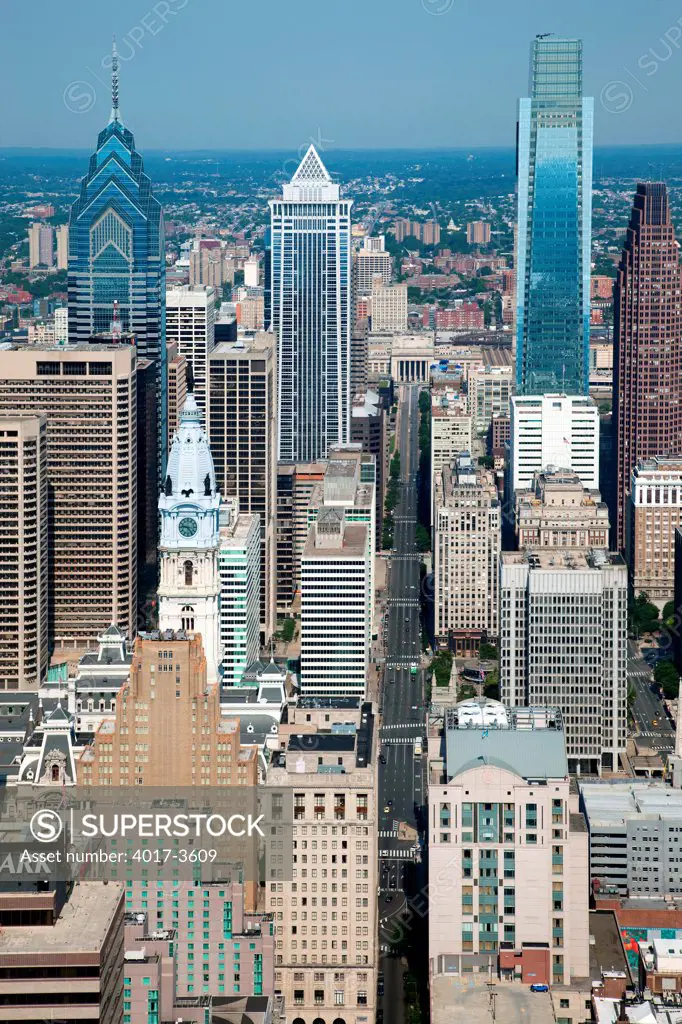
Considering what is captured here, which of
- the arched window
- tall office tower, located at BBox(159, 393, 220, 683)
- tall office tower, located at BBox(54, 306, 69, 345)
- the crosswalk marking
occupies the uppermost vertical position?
tall office tower, located at BBox(54, 306, 69, 345)

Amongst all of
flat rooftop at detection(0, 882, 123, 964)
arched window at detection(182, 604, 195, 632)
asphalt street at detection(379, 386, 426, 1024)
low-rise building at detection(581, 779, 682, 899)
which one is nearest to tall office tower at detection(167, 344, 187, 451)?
asphalt street at detection(379, 386, 426, 1024)

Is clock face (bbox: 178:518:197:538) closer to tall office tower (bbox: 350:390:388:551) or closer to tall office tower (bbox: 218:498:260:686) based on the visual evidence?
tall office tower (bbox: 218:498:260:686)

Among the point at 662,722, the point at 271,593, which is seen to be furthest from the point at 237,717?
the point at 271,593

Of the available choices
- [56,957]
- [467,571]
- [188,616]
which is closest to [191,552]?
[188,616]

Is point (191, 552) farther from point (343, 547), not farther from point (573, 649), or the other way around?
point (573, 649)

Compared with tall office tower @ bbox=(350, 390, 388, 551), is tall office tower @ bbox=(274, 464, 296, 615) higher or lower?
lower

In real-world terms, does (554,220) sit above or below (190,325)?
above

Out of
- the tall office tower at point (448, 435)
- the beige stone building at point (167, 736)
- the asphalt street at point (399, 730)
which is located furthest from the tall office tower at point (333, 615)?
the tall office tower at point (448, 435)
